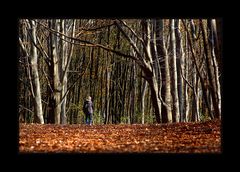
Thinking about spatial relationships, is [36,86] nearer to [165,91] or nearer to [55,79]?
[55,79]

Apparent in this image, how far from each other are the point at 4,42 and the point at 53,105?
9274 millimetres

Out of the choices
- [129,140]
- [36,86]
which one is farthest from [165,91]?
[36,86]

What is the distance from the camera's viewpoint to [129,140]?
11156 mm

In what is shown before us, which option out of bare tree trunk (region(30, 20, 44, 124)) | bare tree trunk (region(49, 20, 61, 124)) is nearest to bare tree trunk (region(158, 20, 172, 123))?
bare tree trunk (region(49, 20, 61, 124))

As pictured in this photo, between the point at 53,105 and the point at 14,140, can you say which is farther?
the point at 53,105

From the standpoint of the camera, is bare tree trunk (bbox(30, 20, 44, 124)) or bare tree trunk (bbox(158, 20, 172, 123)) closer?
bare tree trunk (bbox(158, 20, 172, 123))

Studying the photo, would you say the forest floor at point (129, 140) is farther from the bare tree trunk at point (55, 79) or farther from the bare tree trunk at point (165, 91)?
the bare tree trunk at point (55, 79)

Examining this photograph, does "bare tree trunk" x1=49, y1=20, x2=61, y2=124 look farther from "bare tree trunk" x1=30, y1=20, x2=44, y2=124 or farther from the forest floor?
the forest floor

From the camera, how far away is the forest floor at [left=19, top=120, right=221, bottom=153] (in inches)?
368

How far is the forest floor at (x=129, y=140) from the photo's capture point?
934 cm
